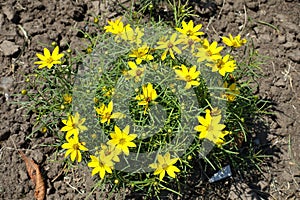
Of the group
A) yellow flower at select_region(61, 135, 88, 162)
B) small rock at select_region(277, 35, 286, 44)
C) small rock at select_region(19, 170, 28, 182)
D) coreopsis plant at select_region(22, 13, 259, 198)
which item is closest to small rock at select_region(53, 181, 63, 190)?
small rock at select_region(19, 170, 28, 182)

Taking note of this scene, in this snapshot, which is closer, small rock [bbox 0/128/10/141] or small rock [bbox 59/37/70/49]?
small rock [bbox 0/128/10/141]

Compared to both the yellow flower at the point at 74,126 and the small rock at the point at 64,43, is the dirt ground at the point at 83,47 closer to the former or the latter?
the small rock at the point at 64,43

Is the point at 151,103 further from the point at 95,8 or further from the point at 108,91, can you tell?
the point at 95,8

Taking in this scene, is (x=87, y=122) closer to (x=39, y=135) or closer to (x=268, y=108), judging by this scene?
(x=39, y=135)

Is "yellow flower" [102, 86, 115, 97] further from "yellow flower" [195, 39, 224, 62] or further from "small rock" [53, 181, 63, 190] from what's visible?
"small rock" [53, 181, 63, 190]

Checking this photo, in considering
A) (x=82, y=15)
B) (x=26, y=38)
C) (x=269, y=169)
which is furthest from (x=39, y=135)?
(x=269, y=169)
